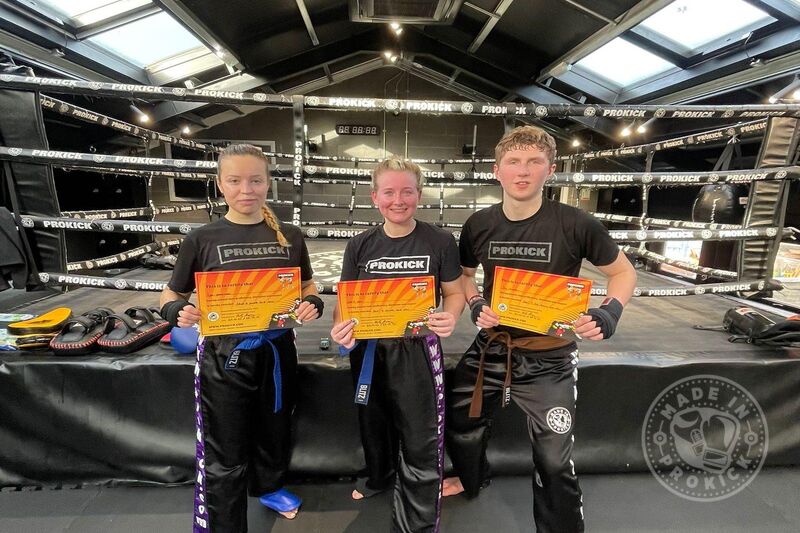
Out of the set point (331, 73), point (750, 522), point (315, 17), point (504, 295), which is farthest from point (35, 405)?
point (331, 73)

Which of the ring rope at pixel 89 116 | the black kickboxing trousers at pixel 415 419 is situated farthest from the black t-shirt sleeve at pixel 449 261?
the ring rope at pixel 89 116

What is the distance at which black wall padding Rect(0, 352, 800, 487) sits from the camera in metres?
1.38

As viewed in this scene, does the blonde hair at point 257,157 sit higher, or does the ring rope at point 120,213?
the blonde hair at point 257,157

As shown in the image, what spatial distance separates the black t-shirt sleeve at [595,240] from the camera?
1116 millimetres

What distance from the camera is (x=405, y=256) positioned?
1122 millimetres

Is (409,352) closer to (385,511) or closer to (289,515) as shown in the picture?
(385,511)

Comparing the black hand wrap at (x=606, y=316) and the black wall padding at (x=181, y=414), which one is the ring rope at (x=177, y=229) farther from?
the black hand wrap at (x=606, y=316)

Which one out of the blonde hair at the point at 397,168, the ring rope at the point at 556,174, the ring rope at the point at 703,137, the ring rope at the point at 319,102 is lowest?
the blonde hair at the point at 397,168

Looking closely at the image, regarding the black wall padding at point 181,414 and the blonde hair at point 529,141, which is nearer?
the blonde hair at point 529,141

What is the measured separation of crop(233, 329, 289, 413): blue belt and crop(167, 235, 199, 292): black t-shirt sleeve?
0.23 m

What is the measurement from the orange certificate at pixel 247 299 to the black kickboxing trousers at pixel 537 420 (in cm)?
63

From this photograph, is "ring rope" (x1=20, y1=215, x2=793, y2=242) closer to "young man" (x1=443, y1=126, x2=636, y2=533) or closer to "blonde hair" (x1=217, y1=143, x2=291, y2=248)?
"blonde hair" (x1=217, y1=143, x2=291, y2=248)

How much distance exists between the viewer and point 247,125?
629 cm

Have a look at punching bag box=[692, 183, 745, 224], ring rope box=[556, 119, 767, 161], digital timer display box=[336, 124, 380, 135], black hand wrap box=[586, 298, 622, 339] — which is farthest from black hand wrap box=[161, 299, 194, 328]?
digital timer display box=[336, 124, 380, 135]
